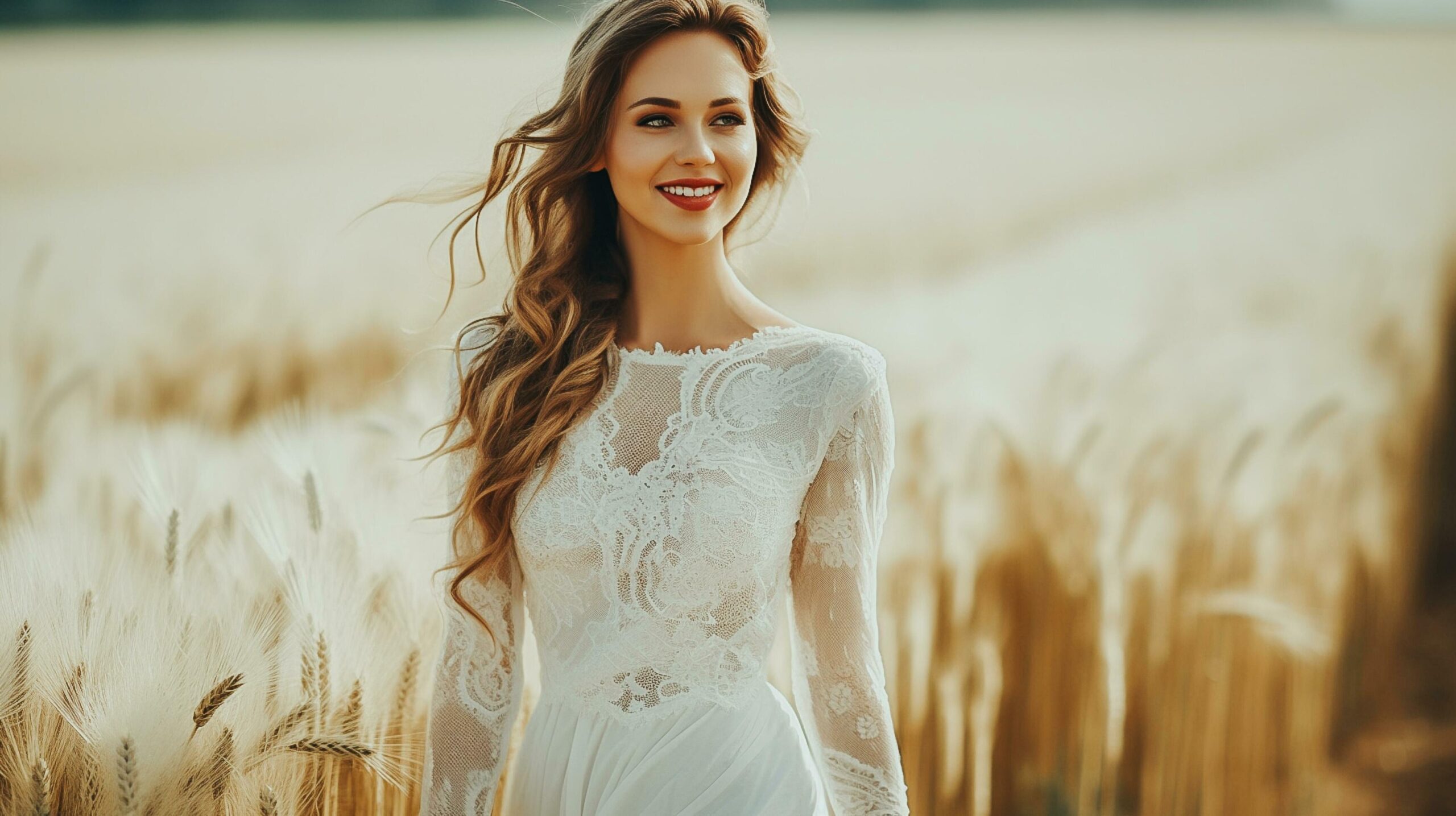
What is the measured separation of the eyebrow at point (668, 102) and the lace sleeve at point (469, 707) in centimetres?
42

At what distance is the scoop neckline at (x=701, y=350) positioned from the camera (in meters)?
1.03

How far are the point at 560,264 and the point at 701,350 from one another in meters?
0.21

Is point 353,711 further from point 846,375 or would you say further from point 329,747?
point 846,375

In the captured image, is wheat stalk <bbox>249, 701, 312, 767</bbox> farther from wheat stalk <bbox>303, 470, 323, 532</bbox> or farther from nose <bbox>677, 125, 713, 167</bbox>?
nose <bbox>677, 125, 713, 167</bbox>

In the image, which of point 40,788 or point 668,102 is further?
point 668,102

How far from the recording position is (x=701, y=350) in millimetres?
1045

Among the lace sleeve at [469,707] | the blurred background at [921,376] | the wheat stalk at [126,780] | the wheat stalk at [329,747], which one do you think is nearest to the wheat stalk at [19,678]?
the blurred background at [921,376]

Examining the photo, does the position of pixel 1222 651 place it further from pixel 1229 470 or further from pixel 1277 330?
pixel 1277 330

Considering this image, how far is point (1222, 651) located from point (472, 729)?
1.42 metres

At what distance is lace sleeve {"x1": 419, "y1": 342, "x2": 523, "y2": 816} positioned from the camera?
1.04 m

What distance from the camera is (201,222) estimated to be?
73.9 inches

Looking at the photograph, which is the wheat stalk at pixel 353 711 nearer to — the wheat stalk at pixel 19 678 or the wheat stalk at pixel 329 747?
the wheat stalk at pixel 329 747

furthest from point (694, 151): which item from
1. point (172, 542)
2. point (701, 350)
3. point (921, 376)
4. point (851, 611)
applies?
point (921, 376)

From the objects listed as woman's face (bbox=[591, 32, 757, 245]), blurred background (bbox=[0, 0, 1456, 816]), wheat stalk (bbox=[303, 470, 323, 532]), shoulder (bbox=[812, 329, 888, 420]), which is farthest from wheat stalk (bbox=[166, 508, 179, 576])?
shoulder (bbox=[812, 329, 888, 420])
